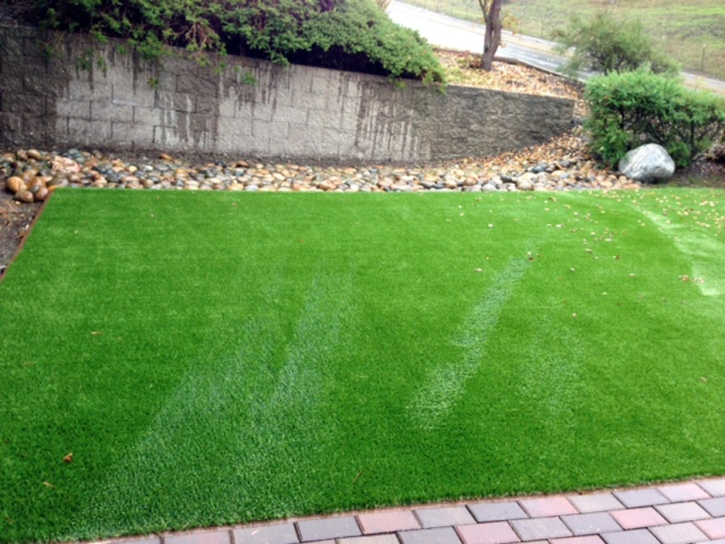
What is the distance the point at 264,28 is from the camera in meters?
8.07

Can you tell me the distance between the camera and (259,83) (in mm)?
8219

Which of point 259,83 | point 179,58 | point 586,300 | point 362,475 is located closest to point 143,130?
point 179,58

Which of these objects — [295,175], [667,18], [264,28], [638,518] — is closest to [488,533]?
[638,518]

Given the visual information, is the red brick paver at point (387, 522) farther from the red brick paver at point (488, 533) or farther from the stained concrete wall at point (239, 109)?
the stained concrete wall at point (239, 109)

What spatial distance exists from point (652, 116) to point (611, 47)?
144 inches

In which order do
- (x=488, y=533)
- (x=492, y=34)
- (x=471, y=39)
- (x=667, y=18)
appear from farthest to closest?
(x=667, y=18), (x=471, y=39), (x=492, y=34), (x=488, y=533)

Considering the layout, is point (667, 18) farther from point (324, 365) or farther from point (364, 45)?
point (324, 365)

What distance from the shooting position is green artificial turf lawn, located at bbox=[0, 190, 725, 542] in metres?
2.69

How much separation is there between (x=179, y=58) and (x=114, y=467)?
6275 mm

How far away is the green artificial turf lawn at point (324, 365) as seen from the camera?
269 centimetres

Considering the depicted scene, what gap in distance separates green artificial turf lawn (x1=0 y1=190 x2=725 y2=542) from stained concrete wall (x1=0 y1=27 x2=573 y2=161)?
1.94 metres

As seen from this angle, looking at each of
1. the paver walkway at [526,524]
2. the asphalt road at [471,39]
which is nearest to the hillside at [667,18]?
the asphalt road at [471,39]

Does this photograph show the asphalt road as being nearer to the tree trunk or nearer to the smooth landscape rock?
the tree trunk

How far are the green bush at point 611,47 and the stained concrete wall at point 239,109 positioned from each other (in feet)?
9.56
